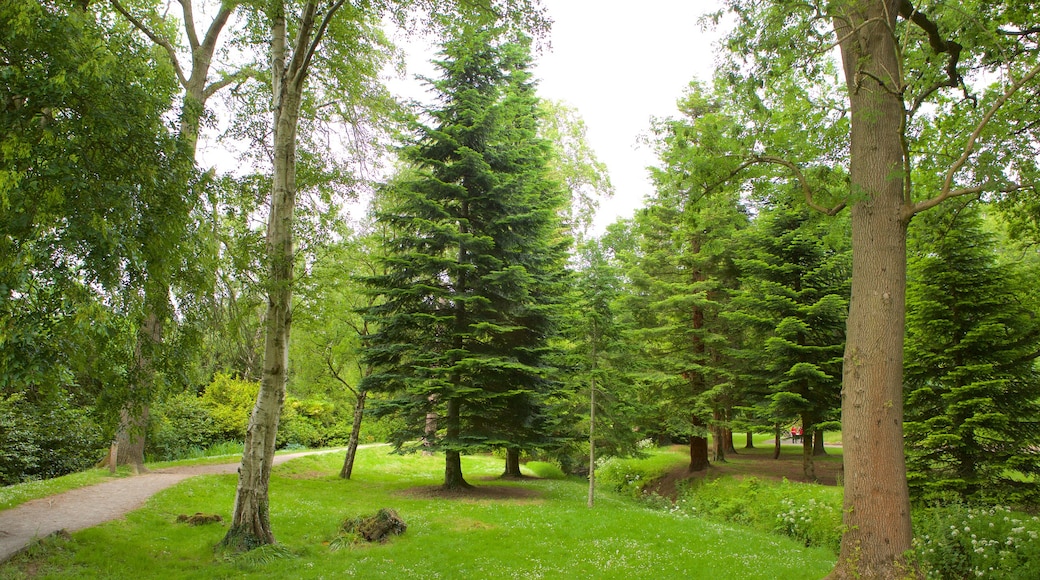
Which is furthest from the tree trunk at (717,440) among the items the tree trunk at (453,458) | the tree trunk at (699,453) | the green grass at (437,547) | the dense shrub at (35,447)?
the dense shrub at (35,447)

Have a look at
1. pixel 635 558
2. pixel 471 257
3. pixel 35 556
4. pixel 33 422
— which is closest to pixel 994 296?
pixel 635 558

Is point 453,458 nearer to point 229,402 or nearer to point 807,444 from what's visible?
point 807,444

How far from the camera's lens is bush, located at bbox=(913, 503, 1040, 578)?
21.4 feet

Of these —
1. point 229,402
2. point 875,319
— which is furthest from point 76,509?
point 229,402

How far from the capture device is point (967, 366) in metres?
10.2

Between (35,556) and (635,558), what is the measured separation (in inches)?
304

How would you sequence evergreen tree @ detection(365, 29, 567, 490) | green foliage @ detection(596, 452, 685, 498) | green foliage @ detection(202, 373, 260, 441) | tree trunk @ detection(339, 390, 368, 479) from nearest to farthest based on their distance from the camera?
evergreen tree @ detection(365, 29, 567, 490) → tree trunk @ detection(339, 390, 368, 479) → green foliage @ detection(596, 452, 685, 498) → green foliage @ detection(202, 373, 260, 441)

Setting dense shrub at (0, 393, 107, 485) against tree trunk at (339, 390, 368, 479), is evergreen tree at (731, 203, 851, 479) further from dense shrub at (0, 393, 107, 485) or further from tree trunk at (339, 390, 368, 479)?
dense shrub at (0, 393, 107, 485)

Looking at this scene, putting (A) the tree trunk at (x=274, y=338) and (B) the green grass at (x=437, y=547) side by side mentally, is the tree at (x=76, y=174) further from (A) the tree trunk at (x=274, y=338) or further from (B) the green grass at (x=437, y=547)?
(B) the green grass at (x=437, y=547)

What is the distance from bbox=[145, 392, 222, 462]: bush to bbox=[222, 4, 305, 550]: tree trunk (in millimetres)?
12755

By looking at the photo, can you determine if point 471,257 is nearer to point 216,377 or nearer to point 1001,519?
point 1001,519

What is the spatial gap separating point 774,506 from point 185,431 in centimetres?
2018

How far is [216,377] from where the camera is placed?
2417cm

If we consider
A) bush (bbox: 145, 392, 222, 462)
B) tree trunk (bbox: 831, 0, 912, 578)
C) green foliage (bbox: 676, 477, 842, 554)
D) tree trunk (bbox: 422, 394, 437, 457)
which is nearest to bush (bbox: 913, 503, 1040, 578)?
tree trunk (bbox: 831, 0, 912, 578)
